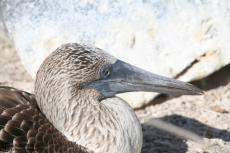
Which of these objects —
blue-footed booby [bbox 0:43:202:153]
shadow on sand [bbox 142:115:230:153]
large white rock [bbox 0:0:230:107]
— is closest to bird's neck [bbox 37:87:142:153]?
blue-footed booby [bbox 0:43:202:153]

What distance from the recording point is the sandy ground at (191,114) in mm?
6594

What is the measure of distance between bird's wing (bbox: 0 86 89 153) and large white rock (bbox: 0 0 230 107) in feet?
5.40

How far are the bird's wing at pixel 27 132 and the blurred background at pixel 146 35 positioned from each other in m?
1.65

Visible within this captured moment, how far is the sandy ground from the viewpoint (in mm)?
6594

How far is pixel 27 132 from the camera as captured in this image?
5.24 m

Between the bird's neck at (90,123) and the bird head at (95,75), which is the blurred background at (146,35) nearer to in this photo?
the bird head at (95,75)

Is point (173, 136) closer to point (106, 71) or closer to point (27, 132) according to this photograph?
point (106, 71)

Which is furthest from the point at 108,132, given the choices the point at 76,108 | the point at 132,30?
the point at 132,30

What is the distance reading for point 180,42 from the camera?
7.12m

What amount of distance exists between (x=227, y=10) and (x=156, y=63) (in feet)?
2.87

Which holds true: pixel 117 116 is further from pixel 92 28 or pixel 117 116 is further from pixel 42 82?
pixel 92 28

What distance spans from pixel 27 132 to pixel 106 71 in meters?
0.78

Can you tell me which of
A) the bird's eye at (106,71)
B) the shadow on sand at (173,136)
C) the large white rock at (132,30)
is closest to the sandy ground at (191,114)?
the shadow on sand at (173,136)

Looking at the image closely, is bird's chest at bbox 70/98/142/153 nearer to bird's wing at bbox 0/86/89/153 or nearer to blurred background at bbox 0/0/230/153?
bird's wing at bbox 0/86/89/153
